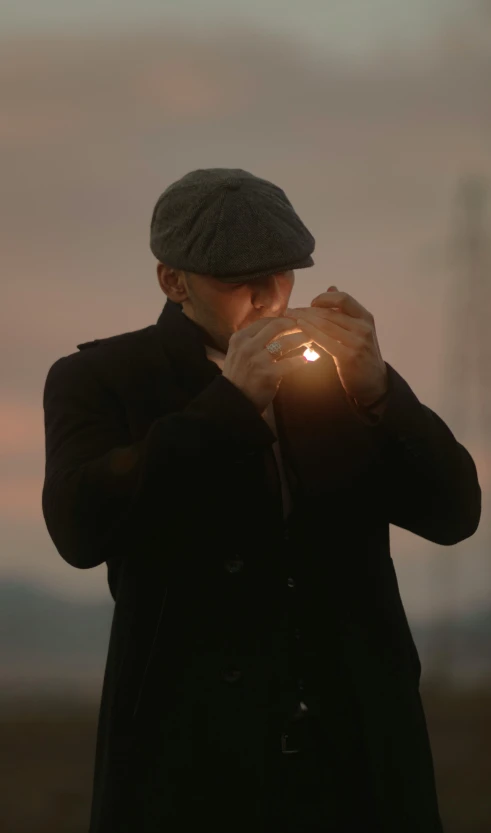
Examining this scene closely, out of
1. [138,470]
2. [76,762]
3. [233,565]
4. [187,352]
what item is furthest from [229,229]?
[76,762]

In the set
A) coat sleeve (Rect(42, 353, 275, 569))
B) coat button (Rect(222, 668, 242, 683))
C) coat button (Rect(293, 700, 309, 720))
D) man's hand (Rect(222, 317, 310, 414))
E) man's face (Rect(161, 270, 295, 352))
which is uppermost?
man's face (Rect(161, 270, 295, 352))

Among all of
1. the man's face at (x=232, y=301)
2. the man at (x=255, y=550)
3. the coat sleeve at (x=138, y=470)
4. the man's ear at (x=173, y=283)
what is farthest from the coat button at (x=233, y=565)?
the man's ear at (x=173, y=283)

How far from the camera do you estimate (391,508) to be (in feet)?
8.61

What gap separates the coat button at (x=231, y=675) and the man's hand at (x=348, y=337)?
62 centimetres

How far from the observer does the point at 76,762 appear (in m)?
11.7

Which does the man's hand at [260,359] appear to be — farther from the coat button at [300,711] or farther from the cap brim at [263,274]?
the coat button at [300,711]

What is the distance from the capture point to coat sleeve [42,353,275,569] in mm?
2379

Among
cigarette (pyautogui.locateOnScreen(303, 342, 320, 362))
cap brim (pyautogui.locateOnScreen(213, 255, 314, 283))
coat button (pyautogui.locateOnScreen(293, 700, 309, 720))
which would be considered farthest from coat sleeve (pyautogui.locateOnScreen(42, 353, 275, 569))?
coat button (pyautogui.locateOnScreen(293, 700, 309, 720))

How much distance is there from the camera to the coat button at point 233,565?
246 centimetres

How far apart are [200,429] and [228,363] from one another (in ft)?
0.50

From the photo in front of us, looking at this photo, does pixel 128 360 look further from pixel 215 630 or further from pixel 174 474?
pixel 215 630

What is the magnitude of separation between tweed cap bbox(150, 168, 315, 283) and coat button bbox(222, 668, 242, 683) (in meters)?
0.81

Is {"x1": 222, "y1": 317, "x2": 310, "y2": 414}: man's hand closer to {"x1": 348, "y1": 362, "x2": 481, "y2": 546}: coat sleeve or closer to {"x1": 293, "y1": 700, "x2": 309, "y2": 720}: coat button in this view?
{"x1": 348, "y1": 362, "x2": 481, "y2": 546}: coat sleeve

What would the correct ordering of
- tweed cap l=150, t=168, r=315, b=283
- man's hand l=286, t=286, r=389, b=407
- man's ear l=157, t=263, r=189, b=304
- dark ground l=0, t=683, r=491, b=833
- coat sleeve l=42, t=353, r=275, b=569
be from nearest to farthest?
coat sleeve l=42, t=353, r=275, b=569 < man's hand l=286, t=286, r=389, b=407 < tweed cap l=150, t=168, r=315, b=283 < man's ear l=157, t=263, r=189, b=304 < dark ground l=0, t=683, r=491, b=833
